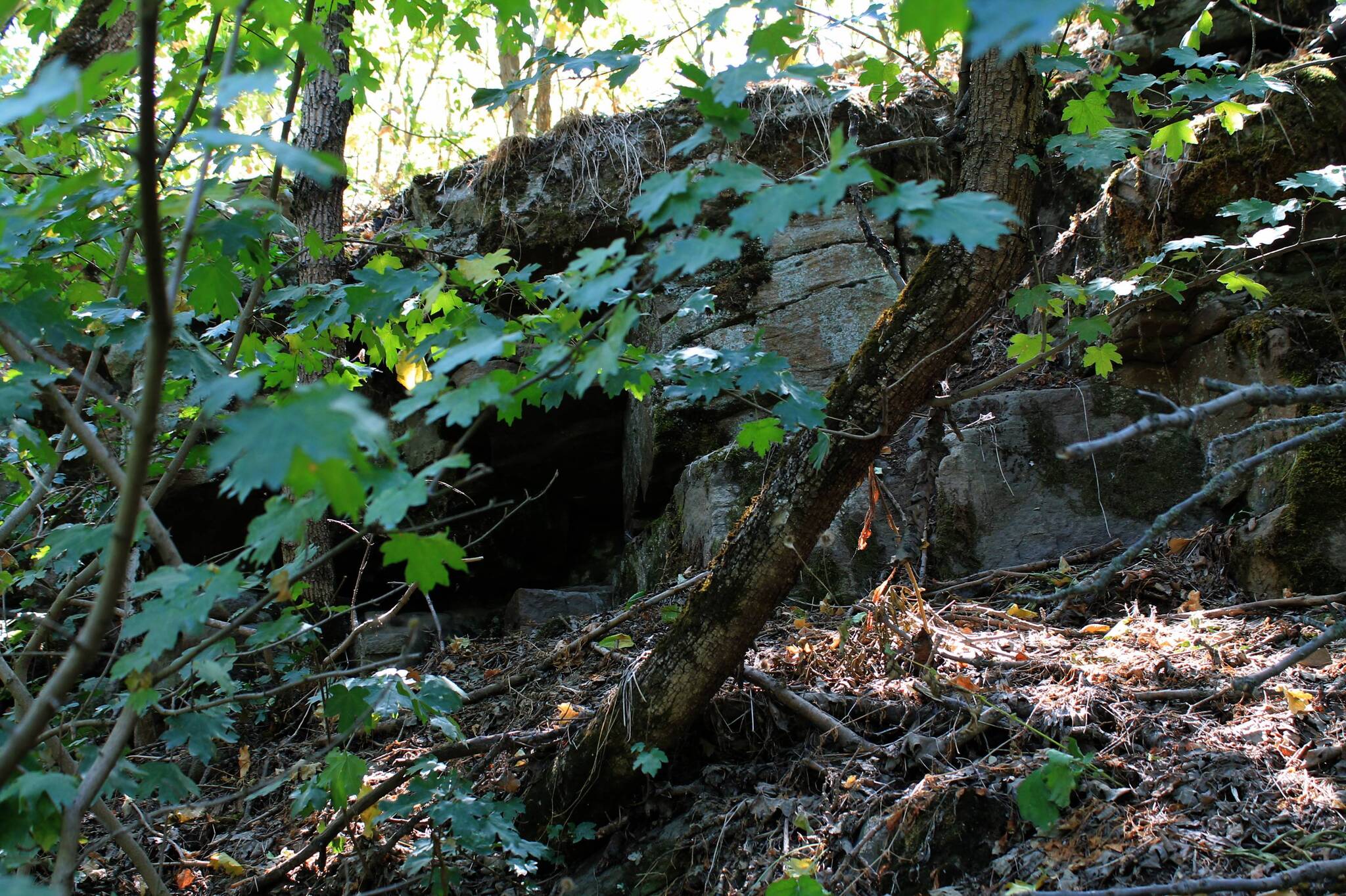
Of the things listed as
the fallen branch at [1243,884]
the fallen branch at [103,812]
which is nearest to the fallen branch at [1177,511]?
the fallen branch at [1243,884]

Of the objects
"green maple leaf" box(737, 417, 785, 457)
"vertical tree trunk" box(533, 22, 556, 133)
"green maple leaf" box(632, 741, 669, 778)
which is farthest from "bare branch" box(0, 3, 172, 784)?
"vertical tree trunk" box(533, 22, 556, 133)

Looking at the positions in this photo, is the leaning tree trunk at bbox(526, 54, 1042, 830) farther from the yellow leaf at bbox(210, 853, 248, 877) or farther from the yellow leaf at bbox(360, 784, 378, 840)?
the yellow leaf at bbox(210, 853, 248, 877)

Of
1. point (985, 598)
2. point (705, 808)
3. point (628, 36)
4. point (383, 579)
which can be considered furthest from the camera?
point (383, 579)

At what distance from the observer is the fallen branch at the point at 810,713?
2.76 metres

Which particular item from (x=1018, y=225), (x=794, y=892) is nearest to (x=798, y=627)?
(x=794, y=892)

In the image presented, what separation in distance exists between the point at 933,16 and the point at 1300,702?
7.54 feet

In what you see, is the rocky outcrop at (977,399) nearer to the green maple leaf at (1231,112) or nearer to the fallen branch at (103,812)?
the green maple leaf at (1231,112)

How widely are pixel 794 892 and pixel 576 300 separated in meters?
1.64

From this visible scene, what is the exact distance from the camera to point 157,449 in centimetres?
308

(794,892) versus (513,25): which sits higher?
(513,25)

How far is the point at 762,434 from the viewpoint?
2.47m

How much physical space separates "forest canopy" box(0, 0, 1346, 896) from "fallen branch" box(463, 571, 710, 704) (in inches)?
1.2

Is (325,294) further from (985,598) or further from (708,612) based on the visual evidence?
(985,598)

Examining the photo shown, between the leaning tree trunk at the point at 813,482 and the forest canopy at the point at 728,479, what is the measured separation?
0.05 feet
